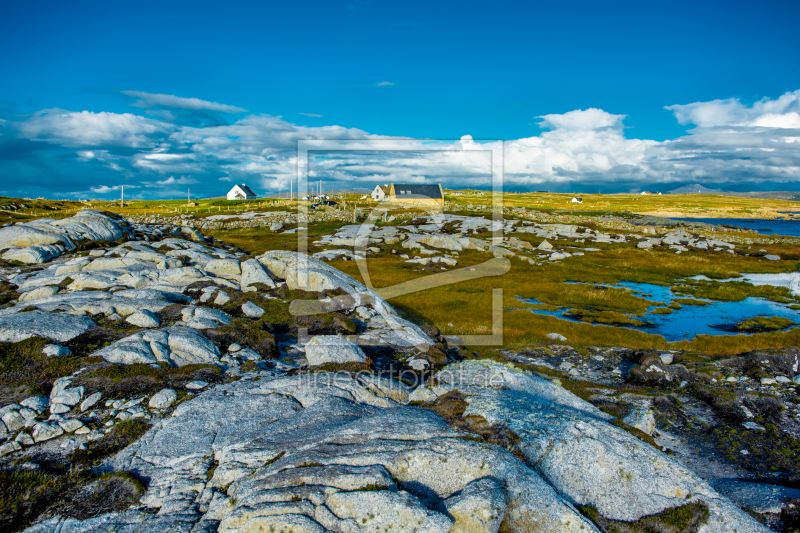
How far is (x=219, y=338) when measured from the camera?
19.5m

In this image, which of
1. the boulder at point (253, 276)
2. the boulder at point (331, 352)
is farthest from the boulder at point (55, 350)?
the boulder at point (253, 276)

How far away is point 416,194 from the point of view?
161625 mm

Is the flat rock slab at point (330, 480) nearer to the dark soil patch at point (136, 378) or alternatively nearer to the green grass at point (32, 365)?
the dark soil patch at point (136, 378)

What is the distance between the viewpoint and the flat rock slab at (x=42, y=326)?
1647 centimetres

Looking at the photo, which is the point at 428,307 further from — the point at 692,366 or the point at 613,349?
the point at 692,366

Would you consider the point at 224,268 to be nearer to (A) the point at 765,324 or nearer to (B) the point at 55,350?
(B) the point at 55,350

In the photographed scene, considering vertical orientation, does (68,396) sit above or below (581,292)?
above

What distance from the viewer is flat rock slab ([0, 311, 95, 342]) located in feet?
54.0

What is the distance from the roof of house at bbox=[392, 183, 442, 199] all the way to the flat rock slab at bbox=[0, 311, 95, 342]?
144959mm

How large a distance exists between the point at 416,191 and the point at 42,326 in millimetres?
151296

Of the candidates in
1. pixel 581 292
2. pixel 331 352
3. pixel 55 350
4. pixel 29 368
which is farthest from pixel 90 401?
pixel 581 292

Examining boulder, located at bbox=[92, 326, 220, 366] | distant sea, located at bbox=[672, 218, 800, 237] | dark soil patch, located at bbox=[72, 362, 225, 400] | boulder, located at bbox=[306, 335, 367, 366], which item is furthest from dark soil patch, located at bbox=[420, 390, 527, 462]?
distant sea, located at bbox=[672, 218, 800, 237]

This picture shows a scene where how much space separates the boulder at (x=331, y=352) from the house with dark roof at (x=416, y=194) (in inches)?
5400

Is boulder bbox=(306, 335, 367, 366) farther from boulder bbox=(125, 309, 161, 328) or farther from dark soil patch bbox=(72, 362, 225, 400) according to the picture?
boulder bbox=(125, 309, 161, 328)
